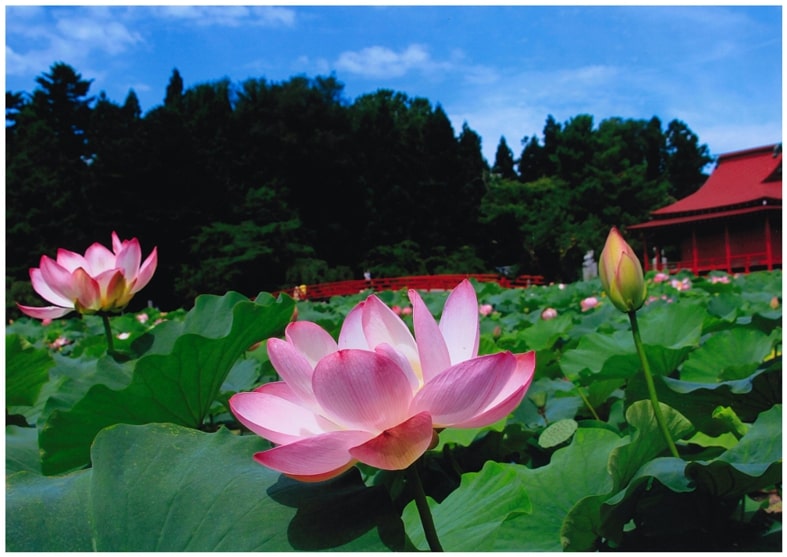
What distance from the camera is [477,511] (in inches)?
17.0

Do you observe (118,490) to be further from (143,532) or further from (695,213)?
(695,213)

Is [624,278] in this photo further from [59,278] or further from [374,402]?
[59,278]

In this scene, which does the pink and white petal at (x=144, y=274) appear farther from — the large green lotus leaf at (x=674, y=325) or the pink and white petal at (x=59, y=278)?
the large green lotus leaf at (x=674, y=325)

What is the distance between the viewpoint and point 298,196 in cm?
1656

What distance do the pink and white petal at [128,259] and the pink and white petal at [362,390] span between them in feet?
2.00

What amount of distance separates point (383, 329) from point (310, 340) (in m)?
0.04

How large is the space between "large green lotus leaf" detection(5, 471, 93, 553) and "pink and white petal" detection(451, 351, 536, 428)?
199 mm

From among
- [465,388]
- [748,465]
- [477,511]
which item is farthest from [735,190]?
[465,388]

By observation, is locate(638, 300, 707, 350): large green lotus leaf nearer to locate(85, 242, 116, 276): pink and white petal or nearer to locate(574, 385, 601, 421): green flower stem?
locate(574, 385, 601, 421): green flower stem

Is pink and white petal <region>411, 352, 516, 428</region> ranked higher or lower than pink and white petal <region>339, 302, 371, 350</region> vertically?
lower

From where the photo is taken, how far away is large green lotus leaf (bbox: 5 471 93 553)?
0.35 meters

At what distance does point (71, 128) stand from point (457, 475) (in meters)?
19.0

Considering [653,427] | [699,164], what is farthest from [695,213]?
[653,427]

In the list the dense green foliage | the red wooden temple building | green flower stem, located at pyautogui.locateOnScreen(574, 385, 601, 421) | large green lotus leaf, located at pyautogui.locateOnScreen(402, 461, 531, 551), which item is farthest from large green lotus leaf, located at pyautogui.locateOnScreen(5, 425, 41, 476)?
the red wooden temple building
